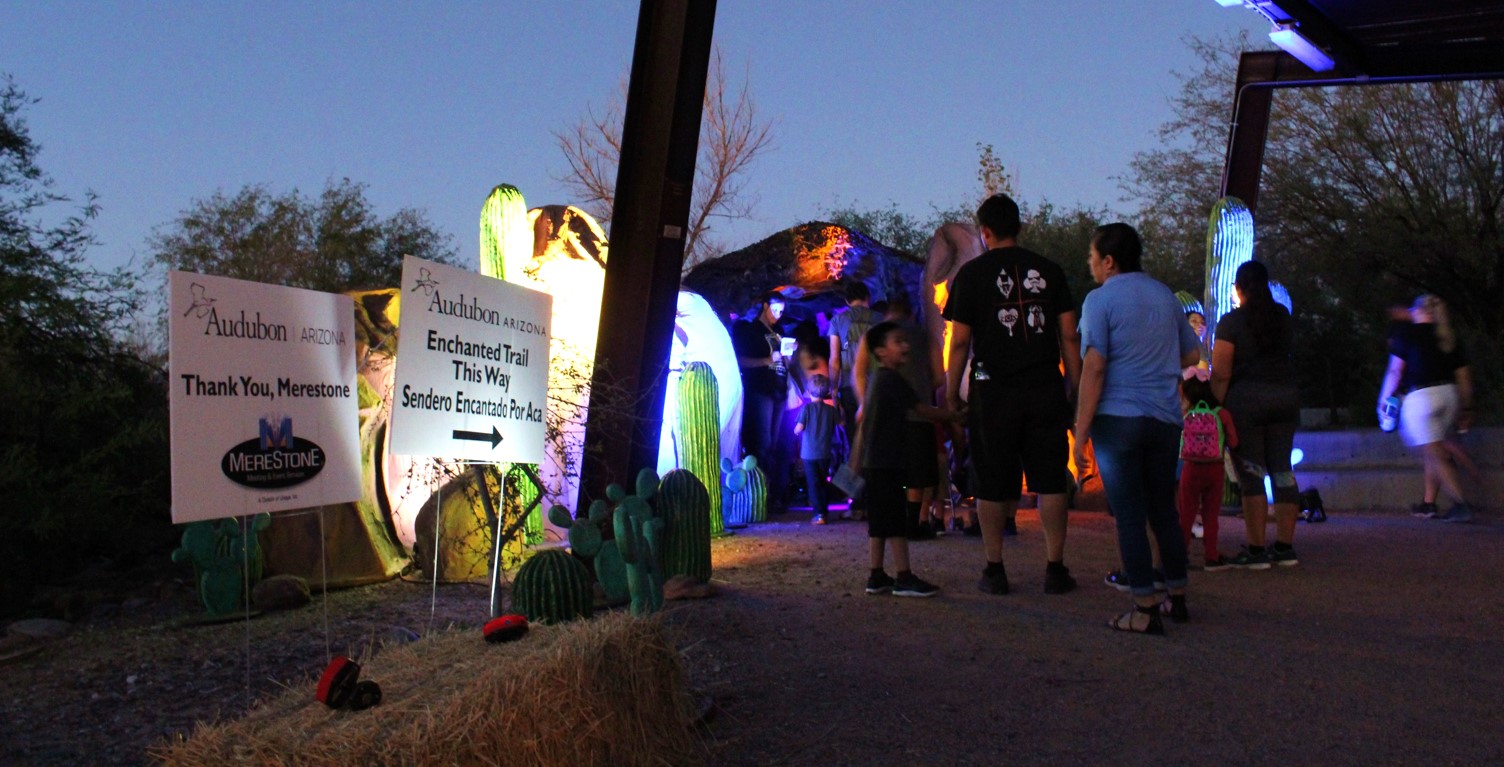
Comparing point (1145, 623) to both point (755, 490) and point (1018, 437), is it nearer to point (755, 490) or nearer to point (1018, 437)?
point (1018, 437)

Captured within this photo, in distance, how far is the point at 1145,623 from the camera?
17.9ft

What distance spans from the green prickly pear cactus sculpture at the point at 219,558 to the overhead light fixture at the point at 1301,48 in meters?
9.48

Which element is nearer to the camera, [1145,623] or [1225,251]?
[1145,623]

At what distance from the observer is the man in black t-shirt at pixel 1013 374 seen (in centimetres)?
630

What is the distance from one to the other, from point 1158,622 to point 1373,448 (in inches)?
332

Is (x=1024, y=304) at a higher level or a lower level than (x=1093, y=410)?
higher

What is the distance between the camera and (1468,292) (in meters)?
18.5

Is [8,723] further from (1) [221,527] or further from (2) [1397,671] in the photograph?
(2) [1397,671]

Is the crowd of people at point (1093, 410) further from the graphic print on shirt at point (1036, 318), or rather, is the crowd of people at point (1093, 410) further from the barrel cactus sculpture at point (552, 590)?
the barrel cactus sculpture at point (552, 590)

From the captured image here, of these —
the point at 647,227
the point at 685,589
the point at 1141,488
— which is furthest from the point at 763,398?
the point at 1141,488

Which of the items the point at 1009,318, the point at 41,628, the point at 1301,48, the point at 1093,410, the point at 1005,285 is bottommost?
the point at 41,628

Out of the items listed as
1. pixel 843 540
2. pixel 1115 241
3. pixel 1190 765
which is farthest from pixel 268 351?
pixel 843 540

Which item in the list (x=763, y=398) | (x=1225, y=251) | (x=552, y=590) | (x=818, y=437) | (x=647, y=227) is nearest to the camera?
(x=552, y=590)

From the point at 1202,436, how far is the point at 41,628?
6.47m
